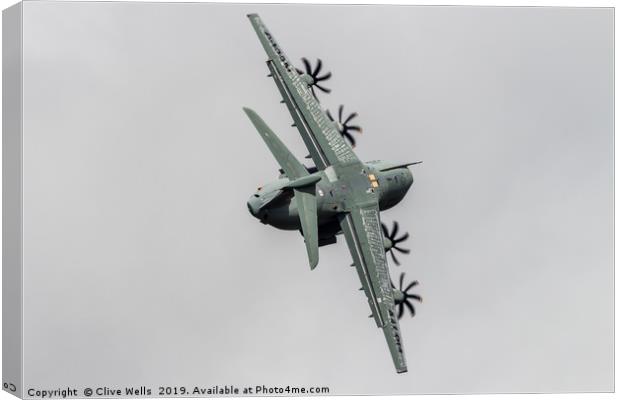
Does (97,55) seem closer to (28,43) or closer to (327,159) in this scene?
(28,43)

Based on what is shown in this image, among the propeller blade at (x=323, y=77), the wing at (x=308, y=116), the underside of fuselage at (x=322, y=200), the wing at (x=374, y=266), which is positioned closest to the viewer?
the wing at (x=374, y=266)

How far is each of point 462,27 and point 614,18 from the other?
347 inches

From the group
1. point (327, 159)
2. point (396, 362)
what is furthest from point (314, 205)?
point (396, 362)

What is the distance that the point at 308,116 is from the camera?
74875mm

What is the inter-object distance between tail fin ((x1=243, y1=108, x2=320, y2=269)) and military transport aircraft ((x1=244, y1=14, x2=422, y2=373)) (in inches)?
2.1

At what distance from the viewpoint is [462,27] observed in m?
72.4

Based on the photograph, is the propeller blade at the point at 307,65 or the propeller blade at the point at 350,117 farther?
the propeller blade at the point at 350,117

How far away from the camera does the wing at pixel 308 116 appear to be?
74.1 meters

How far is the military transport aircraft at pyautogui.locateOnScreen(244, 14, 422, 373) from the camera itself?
70500 mm

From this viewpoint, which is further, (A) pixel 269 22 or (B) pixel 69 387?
(A) pixel 269 22

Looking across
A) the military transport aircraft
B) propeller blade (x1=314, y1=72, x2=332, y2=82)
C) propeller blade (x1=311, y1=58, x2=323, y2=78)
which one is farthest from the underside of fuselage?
propeller blade (x1=311, y1=58, x2=323, y2=78)

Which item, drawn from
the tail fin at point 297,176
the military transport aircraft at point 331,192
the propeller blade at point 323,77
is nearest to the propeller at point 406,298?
the military transport aircraft at point 331,192

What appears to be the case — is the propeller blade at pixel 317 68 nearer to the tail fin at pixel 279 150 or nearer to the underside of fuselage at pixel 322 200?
the tail fin at pixel 279 150

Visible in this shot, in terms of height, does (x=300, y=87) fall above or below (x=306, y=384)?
above
